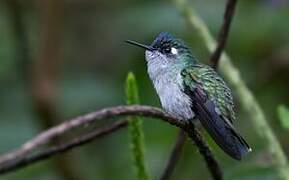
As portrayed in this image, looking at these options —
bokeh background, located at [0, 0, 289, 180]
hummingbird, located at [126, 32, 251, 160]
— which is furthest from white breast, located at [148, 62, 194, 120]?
bokeh background, located at [0, 0, 289, 180]

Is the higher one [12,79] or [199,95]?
[12,79]

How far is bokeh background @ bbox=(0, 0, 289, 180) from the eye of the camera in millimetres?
4234

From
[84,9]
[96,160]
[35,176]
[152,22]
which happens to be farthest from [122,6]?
[35,176]

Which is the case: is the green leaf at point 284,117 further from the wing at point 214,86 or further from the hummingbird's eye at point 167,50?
the hummingbird's eye at point 167,50

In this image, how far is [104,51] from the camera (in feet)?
19.3

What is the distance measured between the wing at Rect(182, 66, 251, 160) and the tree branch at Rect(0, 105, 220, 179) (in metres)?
0.06

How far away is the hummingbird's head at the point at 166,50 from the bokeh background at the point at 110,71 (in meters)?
1.66

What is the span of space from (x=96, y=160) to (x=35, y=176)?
58cm

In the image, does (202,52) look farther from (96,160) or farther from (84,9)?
(84,9)

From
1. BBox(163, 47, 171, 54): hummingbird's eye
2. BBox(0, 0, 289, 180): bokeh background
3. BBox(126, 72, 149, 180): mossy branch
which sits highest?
BBox(0, 0, 289, 180): bokeh background

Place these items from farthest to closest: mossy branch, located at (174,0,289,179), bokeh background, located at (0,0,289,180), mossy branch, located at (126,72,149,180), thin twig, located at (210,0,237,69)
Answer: bokeh background, located at (0,0,289,180)
thin twig, located at (210,0,237,69)
mossy branch, located at (174,0,289,179)
mossy branch, located at (126,72,149,180)

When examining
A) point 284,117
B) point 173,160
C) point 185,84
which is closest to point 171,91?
point 185,84

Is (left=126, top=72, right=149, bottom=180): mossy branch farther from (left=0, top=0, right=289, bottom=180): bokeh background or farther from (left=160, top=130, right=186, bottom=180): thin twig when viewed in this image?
(left=0, top=0, right=289, bottom=180): bokeh background

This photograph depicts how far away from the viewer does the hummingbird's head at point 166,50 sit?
226cm
